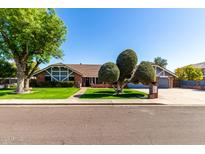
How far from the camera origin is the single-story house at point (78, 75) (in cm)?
3522

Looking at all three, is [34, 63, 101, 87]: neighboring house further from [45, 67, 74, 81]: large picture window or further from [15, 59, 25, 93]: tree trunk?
[15, 59, 25, 93]: tree trunk

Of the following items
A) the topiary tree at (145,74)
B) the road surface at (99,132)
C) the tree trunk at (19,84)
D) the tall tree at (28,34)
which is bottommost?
the road surface at (99,132)

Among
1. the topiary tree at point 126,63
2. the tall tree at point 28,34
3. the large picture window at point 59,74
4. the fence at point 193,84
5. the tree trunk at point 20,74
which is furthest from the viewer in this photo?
the large picture window at point 59,74

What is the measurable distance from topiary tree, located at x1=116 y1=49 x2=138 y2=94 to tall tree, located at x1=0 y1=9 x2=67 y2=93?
9.18 meters

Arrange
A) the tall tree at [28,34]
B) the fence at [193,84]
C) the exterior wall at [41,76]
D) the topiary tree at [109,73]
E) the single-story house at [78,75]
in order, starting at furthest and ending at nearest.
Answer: the single-story house at [78,75], the exterior wall at [41,76], the fence at [193,84], the tall tree at [28,34], the topiary tree at [109,73]

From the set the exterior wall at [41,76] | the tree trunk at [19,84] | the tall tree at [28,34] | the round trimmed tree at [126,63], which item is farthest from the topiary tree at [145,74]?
the exterior wall at [41,76]

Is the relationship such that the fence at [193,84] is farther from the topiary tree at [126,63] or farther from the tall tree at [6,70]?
the tall tree at [6,70]

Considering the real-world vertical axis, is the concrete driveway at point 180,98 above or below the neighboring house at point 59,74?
below

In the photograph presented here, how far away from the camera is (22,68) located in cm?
2195

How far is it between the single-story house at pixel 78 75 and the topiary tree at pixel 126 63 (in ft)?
53.9

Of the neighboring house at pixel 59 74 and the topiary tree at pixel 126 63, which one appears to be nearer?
the topiary tree at pixel 126 63

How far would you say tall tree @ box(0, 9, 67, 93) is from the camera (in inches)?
711

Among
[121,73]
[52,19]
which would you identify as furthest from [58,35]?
[121,73]

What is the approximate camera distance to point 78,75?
1406 inches
